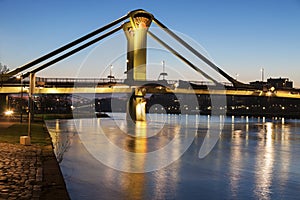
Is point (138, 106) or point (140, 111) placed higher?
point (138, 106)

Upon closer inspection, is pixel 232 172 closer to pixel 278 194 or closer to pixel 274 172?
pixel 274 172

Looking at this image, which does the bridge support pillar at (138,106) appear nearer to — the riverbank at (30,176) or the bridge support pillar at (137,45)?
the bridge support pillar at (137,45)

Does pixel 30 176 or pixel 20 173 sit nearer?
pixel 30 176

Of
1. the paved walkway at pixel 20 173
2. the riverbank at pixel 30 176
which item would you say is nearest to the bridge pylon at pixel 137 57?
the paved walkway at pixel 20 173

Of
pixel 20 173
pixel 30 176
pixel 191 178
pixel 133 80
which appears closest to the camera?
pixel 30 176

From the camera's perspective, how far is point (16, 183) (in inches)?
396

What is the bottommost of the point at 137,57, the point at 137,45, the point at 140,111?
the point at 140,111

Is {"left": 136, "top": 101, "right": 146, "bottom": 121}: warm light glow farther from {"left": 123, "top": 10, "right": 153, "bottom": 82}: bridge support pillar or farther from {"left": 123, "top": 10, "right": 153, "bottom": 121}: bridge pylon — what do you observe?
{"left": 123, "top": 10, "right": 153, "bottom": 82}: bridge support pillar

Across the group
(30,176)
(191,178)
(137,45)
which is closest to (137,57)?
(137,45)

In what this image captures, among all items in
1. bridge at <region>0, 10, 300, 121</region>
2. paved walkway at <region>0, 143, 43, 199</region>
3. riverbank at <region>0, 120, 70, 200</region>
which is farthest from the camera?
bridge at <region>0, 10, 300, 121</region>

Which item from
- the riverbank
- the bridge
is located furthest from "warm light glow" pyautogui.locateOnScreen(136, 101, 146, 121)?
the riverbank

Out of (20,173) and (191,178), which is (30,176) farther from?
(191,178)

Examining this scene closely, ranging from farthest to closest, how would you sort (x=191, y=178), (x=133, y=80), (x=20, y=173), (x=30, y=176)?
(x=133, y=80) < (x=191, y=178) < (x=20, y=173) < (x=30, y=176)

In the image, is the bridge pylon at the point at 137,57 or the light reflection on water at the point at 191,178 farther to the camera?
the bridge pylon at the point at 137,57
